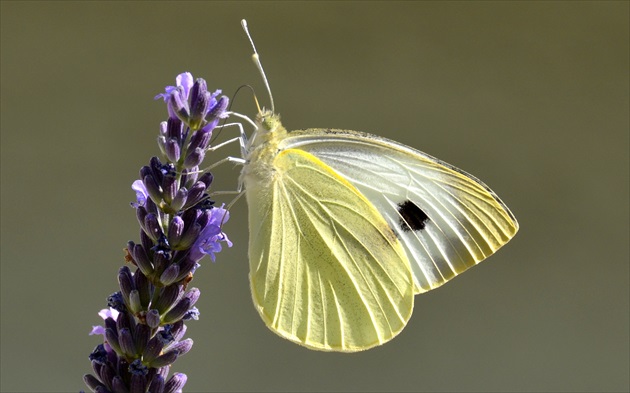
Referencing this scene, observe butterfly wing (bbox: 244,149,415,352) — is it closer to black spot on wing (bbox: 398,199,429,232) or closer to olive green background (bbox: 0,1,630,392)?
black spot on wing (bbox: 398,199,429,232)

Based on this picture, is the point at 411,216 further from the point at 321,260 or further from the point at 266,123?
the point at 266,123

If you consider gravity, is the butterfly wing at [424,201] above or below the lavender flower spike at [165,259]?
above

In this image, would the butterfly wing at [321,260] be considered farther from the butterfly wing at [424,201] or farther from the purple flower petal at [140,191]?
the purple flower petal at [140,191]

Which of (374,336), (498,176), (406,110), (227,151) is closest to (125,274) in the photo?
(374,336)

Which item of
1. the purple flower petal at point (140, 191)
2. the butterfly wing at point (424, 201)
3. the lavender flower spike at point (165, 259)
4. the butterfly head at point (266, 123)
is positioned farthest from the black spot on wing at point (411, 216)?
the purple flower petal at point (140, 191)

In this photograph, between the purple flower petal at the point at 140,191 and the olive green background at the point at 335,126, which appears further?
the olive green background at the point at 335,126

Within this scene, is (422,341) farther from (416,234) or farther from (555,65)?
(416,234)

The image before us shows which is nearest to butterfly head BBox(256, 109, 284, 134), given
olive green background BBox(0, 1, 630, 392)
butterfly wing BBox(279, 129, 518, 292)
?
butterfly wing BBox(279, 129, 518, 292)
